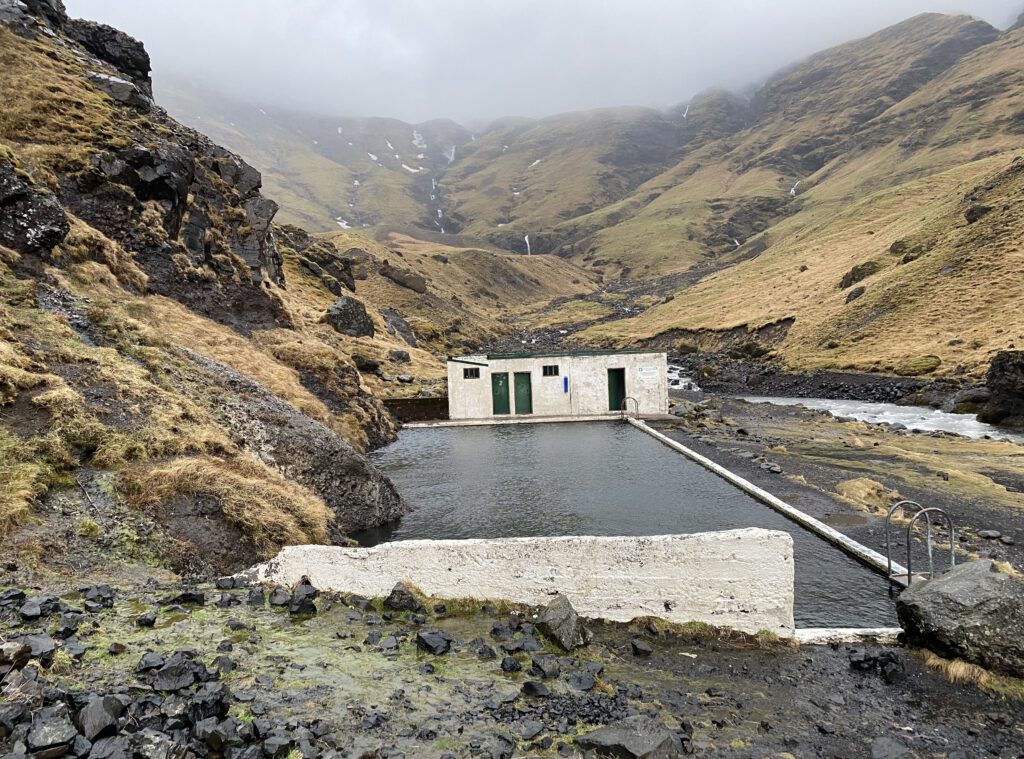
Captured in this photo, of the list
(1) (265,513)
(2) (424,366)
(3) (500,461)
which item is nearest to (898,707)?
(1) (265,513)

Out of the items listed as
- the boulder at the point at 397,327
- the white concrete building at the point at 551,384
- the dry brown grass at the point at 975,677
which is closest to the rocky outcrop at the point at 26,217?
the white concrete building at the point at 551,384

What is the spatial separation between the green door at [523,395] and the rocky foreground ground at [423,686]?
89.1 feet

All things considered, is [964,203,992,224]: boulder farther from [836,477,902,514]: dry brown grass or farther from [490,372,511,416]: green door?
[490,372,511,416]: green door

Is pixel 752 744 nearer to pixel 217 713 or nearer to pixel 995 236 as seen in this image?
pixel 217 713

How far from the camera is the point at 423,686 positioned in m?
7.87

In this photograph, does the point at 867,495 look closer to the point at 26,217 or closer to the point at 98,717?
the point at 98,717

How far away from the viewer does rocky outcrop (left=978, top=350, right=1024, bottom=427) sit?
37.8 m

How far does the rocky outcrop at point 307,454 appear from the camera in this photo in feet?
54.1

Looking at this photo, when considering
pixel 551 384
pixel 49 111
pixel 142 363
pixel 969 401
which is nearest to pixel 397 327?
pixel 551 384

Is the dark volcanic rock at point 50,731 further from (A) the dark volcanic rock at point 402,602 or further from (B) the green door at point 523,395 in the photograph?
(B) the green door at point 523,395

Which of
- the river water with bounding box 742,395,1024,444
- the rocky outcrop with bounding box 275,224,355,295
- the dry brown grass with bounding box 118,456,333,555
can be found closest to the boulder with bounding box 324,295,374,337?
the rocky outcrop with bounding box 275,224,355,295

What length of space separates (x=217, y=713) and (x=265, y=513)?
22.5 feet

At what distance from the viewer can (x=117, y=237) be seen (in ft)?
87.6

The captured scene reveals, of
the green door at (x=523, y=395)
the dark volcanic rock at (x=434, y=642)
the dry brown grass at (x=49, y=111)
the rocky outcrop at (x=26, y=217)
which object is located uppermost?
the dry brown grass at (x=49, y=111)
